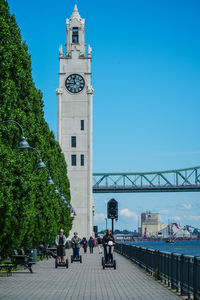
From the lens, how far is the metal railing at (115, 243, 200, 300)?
1459 cm

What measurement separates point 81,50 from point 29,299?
84319mm

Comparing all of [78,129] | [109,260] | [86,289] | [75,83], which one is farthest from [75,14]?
[86,289]

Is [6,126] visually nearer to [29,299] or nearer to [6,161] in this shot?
[6,161]

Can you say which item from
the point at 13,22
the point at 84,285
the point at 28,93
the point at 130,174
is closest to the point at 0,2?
the point at 13,22

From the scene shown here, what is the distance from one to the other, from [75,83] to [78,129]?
7933mm

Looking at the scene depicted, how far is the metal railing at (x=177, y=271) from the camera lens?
1459 cm

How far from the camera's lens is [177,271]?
17.5 meters

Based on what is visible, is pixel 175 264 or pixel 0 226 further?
pixel 0 226

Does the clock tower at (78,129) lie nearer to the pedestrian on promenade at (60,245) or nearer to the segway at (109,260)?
the pedestrian on promenade at (60,245)

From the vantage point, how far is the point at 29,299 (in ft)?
50.5

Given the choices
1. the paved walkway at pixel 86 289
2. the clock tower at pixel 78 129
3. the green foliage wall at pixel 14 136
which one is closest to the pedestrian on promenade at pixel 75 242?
the green foliage wall at pixel 14 136

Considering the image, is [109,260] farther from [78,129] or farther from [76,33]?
[76,33]

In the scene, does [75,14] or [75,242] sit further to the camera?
[75,14]

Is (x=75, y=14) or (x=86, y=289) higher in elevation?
(x=75, y=14)
